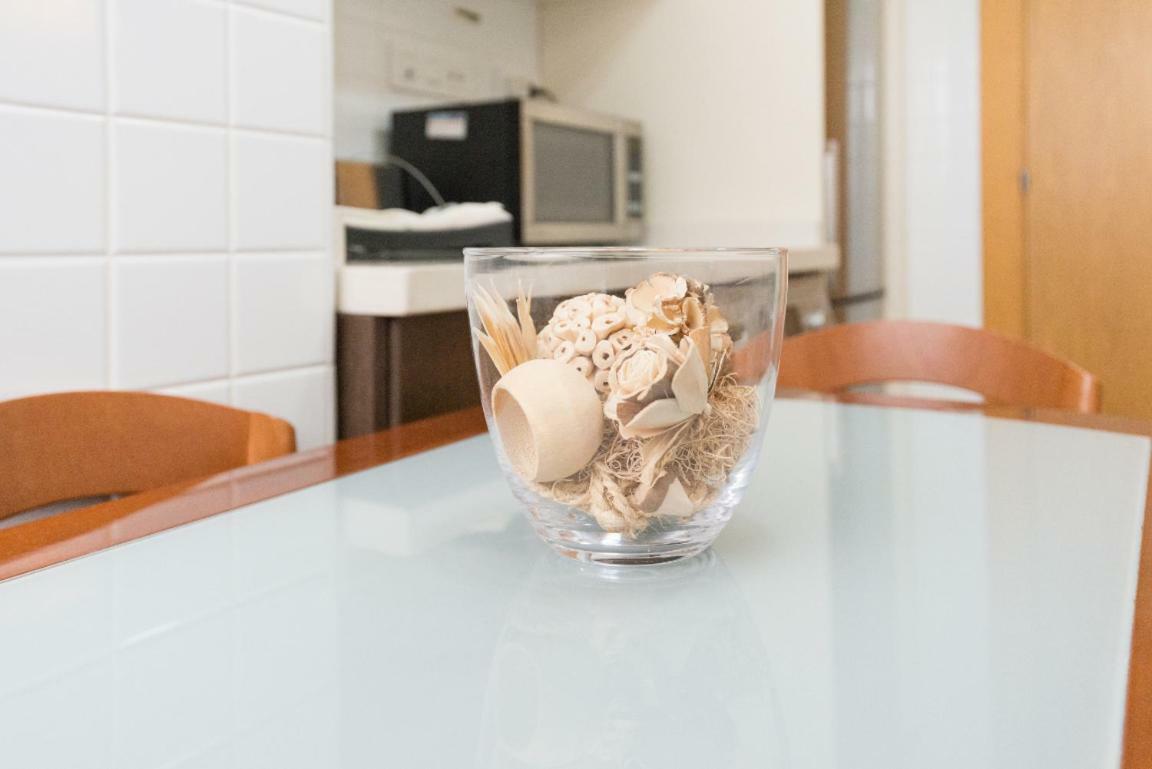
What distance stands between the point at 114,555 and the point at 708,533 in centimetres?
34

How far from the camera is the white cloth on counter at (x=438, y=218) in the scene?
168cm

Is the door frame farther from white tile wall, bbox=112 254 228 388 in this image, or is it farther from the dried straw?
the dried straw

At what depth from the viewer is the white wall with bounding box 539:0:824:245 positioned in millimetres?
2469

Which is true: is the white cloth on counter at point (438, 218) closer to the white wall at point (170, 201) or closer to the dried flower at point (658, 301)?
the white wall at point (170, 201)

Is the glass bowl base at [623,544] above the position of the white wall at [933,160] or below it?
below

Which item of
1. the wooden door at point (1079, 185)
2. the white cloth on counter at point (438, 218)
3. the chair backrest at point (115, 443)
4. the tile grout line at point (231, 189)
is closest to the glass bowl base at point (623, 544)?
the chair backrest at point (115, 443)

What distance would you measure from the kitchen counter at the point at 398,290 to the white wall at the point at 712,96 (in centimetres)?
112

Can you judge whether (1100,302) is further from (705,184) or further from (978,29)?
(705,184)

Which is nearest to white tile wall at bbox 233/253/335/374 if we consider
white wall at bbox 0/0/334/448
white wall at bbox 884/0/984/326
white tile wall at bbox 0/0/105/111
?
white wall at bbox 0/0/334/448

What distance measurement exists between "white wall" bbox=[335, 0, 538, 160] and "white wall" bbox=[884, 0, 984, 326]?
1.49m

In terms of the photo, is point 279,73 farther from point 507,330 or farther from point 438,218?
point 507,330

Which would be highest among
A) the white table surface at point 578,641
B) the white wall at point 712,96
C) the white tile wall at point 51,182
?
the white wall at point 712,96

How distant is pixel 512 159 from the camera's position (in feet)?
6.81

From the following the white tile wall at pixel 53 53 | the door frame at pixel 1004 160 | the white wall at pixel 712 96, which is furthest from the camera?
the door frame at pixel 1004 160
